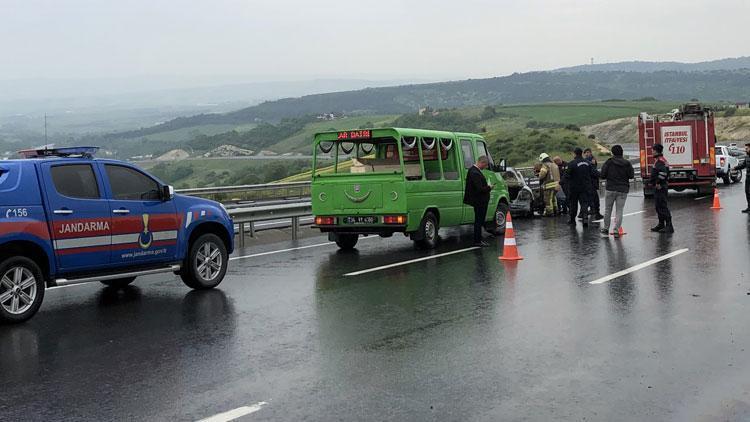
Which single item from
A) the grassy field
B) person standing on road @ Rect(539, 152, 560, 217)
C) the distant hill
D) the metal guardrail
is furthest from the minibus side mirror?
the grassy field

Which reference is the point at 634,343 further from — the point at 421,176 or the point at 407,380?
the point at 421,176

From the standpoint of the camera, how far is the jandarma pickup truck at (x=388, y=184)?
48.3 feet

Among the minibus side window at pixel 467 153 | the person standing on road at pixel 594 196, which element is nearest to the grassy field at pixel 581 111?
the person standing on road at pixel 594 196

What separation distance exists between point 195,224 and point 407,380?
5342 mm

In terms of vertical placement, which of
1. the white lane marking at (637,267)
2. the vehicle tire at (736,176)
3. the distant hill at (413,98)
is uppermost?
the distant hill at (413,98)

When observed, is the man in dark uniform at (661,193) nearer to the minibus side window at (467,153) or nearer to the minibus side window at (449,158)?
A: the minibus side window at (467,153)

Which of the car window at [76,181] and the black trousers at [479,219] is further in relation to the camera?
the black trousers at [479,219]

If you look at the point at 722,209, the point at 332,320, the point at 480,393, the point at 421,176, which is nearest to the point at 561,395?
the point at 480,393

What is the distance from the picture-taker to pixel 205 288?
11.1m

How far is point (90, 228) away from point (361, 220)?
6199mm

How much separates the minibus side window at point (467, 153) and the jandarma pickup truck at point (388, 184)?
176 mm

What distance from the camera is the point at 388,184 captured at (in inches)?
578

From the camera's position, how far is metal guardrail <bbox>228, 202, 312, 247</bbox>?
1692cm

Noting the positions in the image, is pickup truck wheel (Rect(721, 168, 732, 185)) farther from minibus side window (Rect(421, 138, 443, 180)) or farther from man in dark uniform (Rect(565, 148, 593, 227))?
minibus side window (Rect(421, 138, 443, 180))
